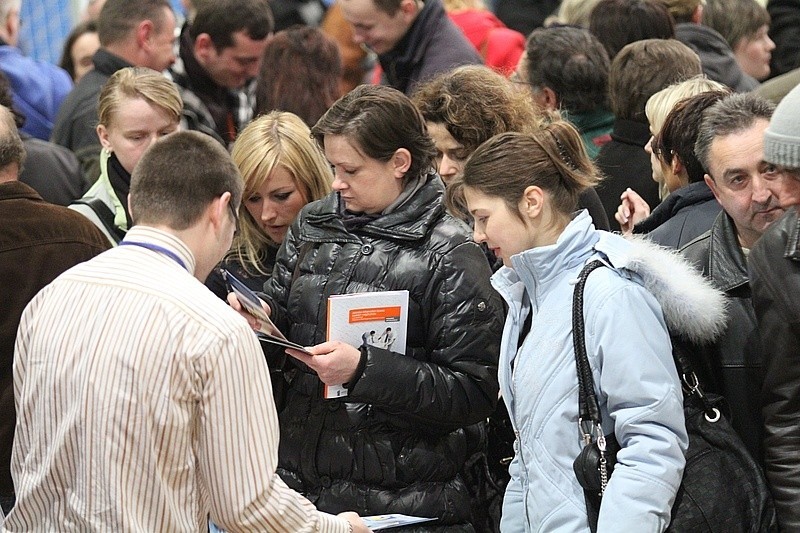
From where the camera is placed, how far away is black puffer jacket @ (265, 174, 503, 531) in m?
3.59

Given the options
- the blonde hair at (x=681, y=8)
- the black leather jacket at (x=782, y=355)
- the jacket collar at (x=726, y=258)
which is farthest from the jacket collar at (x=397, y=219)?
the blonde hair at (x=681, y=8)

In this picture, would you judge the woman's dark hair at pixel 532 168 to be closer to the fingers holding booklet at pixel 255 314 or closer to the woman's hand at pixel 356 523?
the fingers holding booklet at pixel 255 314

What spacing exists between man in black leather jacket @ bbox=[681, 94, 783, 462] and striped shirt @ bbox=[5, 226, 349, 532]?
1184 mm

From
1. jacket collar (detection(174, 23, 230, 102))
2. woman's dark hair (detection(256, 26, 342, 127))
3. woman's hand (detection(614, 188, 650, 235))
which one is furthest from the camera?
jacket collar (detection(174, 23, 230, 102))

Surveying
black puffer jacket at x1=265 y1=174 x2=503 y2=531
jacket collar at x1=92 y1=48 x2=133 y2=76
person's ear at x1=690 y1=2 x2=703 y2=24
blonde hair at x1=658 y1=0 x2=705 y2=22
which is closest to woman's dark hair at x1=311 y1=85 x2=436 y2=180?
black puffer jacket at x1=265 y1=174 x2=503 y2=531

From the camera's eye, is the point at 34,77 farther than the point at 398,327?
Yes

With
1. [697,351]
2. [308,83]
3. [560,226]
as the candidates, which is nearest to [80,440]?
[560,226]

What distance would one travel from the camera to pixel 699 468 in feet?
9.93

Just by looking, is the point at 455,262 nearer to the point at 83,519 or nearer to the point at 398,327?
the point at 398,327

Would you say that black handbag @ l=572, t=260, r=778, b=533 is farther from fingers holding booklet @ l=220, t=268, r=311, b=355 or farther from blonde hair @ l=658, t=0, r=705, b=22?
blonde hair @ l=658, t=0, r=705, b=22

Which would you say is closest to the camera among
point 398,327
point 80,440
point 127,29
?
point 80,440

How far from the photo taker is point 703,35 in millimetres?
6258

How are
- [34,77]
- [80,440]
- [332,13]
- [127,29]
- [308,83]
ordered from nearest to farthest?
[80,440] → [308,83] → [127,29] → [34,77] → [332,13]

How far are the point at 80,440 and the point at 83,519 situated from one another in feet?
0.61
